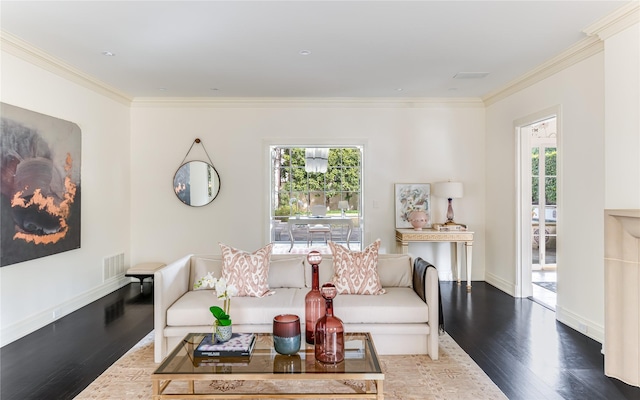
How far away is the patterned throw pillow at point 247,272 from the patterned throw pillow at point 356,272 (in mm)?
619

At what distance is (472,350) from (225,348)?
2.10 m

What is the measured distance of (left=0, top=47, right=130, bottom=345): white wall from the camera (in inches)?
133

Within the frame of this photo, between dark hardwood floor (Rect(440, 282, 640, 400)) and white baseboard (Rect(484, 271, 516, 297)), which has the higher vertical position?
white baseboard (Rect(484, 271, 516, 297))

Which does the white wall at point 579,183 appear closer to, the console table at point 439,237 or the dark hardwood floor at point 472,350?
the dark hardwood floor at point 472,350

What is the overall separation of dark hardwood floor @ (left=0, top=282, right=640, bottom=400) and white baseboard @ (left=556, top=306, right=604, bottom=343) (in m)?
0.06

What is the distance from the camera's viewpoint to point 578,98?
358 centimetres

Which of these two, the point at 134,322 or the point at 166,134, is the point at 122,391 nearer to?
the point at 134,322

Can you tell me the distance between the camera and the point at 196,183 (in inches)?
215

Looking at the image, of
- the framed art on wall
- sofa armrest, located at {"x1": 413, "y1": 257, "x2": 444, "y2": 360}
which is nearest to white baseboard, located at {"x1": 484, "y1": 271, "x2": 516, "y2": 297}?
the framed art on wall

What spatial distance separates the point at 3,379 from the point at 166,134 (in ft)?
12.0

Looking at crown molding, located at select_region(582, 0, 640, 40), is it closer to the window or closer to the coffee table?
the coffee table

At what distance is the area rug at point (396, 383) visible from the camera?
2.39 m

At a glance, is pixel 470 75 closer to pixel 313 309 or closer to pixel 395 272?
pixel 395 272

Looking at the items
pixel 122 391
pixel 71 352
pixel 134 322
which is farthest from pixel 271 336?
pixel 134 322
